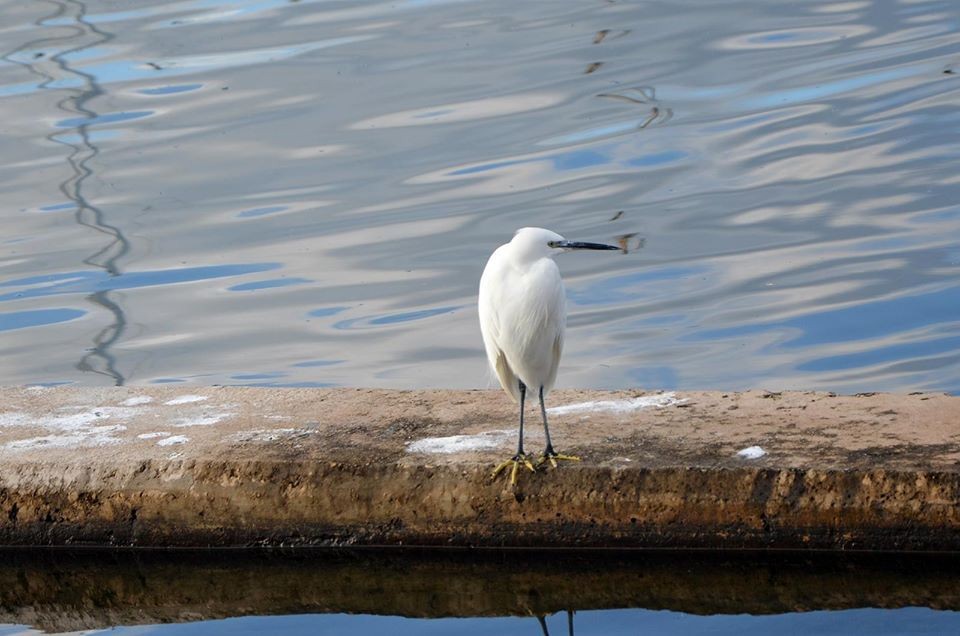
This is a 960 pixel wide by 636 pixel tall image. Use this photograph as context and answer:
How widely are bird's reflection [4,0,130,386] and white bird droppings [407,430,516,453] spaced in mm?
2826

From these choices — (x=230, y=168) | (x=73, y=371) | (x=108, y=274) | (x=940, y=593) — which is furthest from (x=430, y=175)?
(x=940, y=593)

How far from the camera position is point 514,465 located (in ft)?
15.3

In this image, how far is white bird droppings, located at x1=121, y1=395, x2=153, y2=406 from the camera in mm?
5699

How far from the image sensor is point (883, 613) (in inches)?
170

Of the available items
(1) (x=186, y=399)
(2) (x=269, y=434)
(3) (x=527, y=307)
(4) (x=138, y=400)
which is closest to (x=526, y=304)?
(3) (x=527, y=307)

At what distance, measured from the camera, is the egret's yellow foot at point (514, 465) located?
4.64 m

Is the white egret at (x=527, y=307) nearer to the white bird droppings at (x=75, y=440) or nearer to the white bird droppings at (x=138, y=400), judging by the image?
the white bird droppings at (x=75, y=440)

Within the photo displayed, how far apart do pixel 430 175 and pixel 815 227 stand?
293cm

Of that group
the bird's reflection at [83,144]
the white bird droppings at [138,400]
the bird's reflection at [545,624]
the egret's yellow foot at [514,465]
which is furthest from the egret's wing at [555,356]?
the bird's reflection at [83,144]

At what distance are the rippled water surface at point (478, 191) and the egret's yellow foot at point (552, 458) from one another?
2014mm

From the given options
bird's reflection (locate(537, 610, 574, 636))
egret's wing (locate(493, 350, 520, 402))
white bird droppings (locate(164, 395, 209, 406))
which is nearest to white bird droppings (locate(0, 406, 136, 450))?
white bird droppings (locate(164, 395, 209, 406))

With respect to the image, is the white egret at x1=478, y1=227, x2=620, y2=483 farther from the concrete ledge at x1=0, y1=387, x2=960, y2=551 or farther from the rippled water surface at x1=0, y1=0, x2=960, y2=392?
the rippled water surface at x1=0, y1=0, x2=960, y2=392

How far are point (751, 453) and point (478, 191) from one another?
5454 mm

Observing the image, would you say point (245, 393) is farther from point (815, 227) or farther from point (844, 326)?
point (815, 227)
